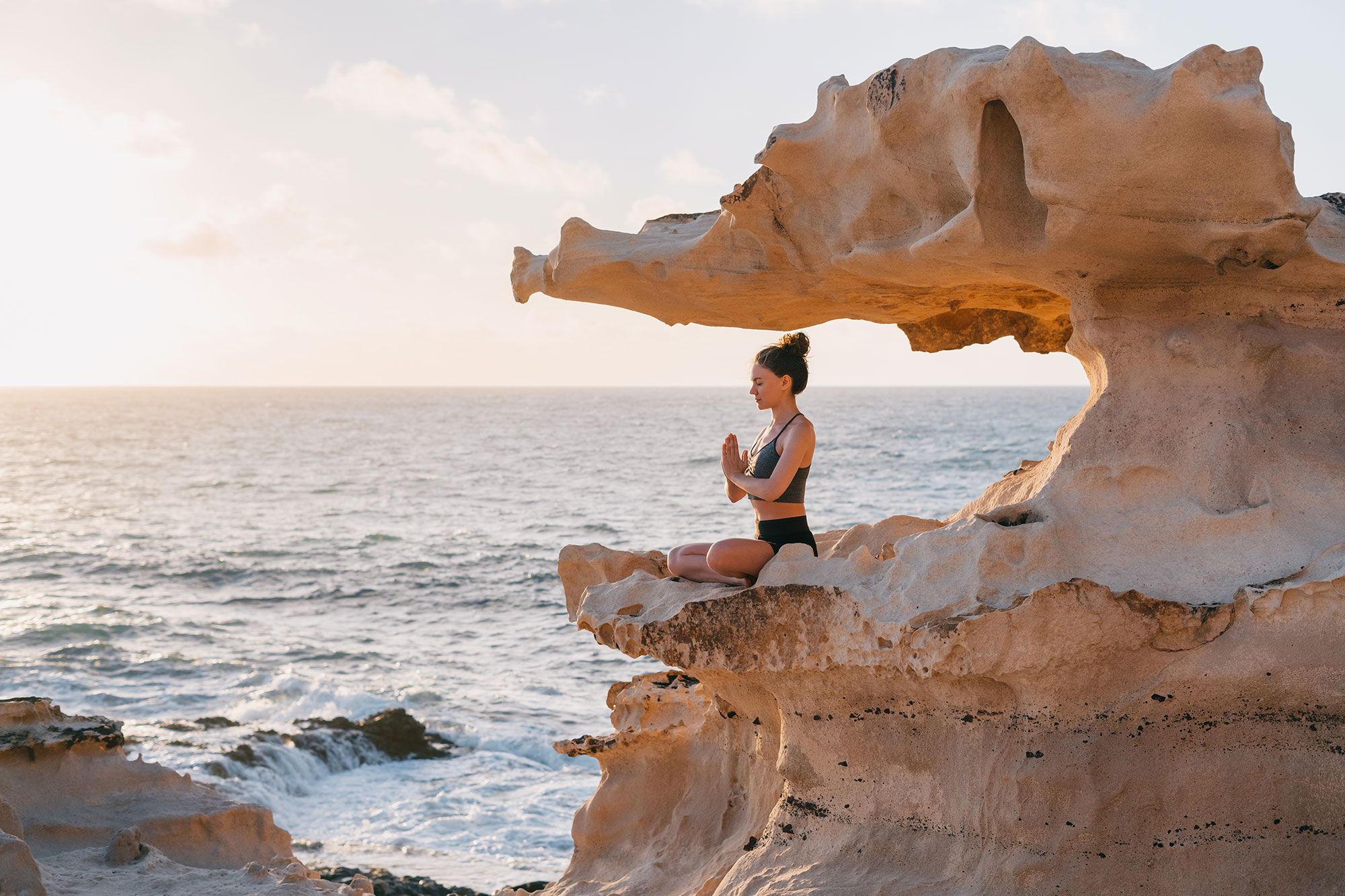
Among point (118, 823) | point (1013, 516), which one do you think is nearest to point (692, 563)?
point (1013, 516)

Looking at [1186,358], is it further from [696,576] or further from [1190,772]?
[696,576]

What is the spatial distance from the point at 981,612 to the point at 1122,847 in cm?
91

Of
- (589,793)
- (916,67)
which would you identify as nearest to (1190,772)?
(916,67)

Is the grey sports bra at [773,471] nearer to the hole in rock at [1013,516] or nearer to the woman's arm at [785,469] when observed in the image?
the woman's arm at [785,469]

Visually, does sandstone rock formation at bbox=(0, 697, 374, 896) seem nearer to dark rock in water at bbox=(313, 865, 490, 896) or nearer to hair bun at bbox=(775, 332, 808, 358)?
dark rock in water at bbox=(313, 865, 490, 896)

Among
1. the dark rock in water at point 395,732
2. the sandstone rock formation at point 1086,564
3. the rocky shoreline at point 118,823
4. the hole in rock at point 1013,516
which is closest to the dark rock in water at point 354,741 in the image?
the dark rock in water at point 395,732

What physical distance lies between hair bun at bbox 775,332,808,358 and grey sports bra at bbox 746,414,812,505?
275 mm

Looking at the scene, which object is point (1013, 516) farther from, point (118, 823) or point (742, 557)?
point (118, 823)

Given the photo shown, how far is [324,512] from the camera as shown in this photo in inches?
1125

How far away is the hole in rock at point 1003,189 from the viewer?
12.6 ft

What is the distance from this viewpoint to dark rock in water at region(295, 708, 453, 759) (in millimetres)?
10680

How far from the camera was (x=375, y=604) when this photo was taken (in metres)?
17.6

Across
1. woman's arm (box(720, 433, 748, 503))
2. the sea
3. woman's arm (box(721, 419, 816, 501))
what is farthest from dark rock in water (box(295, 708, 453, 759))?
woman's arm (box(721, 419, 816, 501))

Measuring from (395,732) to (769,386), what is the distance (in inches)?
304
